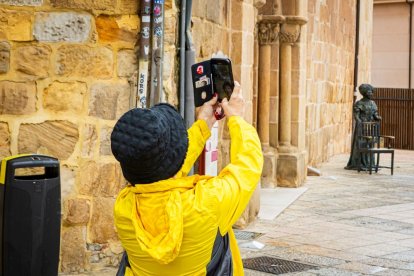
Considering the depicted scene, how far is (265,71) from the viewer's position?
1248 centimetres

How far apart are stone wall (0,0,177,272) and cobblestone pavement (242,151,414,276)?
1.37 metres

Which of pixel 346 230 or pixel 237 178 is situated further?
pixel 346 230

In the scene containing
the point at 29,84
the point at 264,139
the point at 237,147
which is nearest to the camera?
the point at 237,147

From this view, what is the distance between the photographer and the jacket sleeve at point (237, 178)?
2.55m

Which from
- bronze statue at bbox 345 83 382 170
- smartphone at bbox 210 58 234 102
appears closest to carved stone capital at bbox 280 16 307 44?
bronze statue at bbox 345 83 382 170

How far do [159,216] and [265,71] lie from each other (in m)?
10.1

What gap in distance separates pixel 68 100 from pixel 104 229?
979mm

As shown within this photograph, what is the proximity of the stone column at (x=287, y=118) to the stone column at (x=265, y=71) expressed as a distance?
0.53 feet

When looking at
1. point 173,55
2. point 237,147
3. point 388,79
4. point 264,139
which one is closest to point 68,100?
point 173,55

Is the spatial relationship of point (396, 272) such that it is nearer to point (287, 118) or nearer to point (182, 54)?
point (182, 54)

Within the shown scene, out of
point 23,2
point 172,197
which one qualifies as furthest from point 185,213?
point 23,2

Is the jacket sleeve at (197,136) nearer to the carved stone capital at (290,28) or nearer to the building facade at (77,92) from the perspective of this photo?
the building facade at (77,92)

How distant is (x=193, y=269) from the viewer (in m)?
2.60

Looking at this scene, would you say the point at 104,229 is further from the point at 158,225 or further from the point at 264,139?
the point at 264,139
